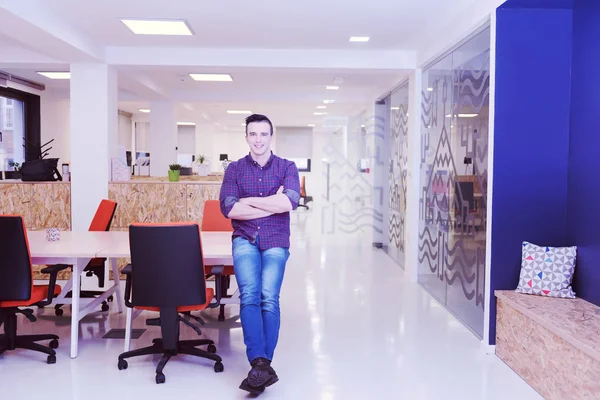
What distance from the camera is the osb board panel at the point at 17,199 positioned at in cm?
676

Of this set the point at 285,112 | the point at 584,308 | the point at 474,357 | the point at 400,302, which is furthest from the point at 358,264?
the point at 285,112

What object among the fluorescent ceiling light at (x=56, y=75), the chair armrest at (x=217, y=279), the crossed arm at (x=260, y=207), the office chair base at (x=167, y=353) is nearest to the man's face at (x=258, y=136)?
the crossed arm at (x=260, y=207)

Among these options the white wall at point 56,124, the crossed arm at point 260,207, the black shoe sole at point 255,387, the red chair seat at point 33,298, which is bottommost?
the black shoe sole at point 255,387

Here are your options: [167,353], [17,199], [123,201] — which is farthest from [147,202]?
[167,353]

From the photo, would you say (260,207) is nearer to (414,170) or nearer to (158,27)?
(158,27)

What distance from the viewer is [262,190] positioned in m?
3.53

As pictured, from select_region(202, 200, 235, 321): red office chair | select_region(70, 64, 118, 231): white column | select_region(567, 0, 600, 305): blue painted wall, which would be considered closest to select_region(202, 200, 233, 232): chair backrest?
select_region(202, 200, 235, 321): red office chair

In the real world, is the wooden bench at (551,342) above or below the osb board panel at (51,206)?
below

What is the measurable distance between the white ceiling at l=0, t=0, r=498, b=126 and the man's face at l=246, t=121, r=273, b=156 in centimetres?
188

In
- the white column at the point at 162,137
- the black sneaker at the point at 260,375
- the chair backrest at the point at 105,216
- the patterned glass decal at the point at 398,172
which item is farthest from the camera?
the white column at the point at 162,137

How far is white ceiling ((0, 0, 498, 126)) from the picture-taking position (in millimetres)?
5047

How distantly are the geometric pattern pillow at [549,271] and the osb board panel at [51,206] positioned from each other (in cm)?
535

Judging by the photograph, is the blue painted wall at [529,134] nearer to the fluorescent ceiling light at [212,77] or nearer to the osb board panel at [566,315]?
the osb board panel at [566,315]

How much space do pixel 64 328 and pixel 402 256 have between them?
Result: 4.62 meters
